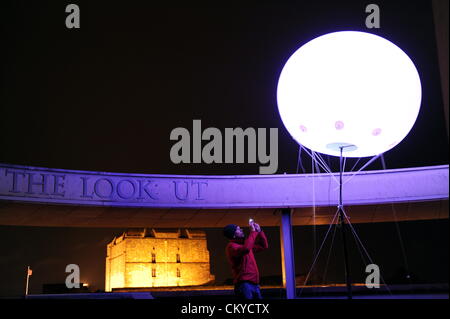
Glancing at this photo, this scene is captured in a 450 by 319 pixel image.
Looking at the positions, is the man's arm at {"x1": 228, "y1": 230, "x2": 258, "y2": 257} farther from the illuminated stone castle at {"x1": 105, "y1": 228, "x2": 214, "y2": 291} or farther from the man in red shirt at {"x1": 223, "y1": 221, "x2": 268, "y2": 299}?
the illuminated stone castle at {"x1": 105, "y1": 228, "x2": 214, "y2": 291}

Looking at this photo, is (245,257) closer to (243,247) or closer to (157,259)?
(243,247)

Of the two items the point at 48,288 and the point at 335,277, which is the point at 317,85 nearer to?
the point at 48,288

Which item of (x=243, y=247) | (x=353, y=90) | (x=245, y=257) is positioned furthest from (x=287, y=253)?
(x=353, y=90)

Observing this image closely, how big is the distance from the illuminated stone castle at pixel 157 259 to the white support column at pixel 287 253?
127ft

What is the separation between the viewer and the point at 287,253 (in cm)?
2069

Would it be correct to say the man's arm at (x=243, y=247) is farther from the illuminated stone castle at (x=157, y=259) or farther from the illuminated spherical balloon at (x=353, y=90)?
the illuminated stone castle at (x=157, y=259)

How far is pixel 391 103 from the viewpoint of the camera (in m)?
8.08

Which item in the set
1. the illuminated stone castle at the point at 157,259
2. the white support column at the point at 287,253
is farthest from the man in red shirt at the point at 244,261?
the illuminated stone castle at the point at 157,259

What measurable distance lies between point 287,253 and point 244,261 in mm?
13001

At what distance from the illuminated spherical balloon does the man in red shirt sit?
2.10 meters

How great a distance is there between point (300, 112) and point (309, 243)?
3326 centimetres

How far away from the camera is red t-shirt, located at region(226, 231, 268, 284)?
7.99 metres

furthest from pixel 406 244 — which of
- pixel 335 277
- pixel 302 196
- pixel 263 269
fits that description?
pixel 302 196

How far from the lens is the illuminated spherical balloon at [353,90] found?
7.98 metres
